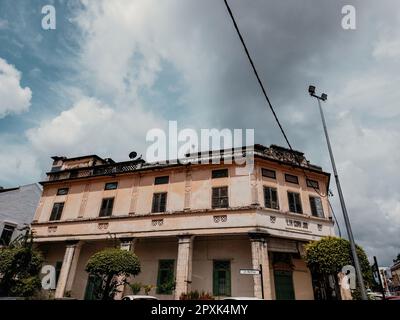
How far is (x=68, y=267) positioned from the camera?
18.9 m

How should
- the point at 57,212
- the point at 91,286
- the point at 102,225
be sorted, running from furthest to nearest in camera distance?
the point at 57,212
the point at 91,286
the point at 102,225

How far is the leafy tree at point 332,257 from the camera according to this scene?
1444 centimetres

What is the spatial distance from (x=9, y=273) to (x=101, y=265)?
7611 millimetres

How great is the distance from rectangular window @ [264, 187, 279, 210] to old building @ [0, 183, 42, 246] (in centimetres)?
1996

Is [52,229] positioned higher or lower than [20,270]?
higher

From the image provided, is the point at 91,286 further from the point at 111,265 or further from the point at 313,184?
the point at 313,184

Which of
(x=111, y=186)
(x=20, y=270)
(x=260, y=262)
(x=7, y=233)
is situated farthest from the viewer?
(x=7, y=233)

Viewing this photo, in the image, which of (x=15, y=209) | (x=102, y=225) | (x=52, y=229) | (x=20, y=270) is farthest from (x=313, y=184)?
(x=15, y=209)

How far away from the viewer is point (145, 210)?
1933cm

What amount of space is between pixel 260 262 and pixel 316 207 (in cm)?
619

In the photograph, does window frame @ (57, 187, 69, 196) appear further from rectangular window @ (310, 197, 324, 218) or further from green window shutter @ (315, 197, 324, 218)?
green window shutter @ (315, 197, 324, 218)

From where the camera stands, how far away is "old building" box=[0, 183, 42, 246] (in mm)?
24250
